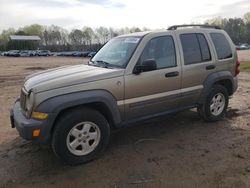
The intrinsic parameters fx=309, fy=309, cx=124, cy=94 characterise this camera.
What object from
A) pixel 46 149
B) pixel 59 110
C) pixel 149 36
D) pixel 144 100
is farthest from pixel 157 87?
pixel 46 149

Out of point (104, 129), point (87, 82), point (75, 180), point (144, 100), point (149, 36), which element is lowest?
point (75, 180)

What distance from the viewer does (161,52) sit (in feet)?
17.9

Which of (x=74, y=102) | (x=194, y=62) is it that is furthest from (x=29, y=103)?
(x=194, y=62)

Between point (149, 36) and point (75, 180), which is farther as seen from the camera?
point (149, 36)

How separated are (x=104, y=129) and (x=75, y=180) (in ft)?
3.07

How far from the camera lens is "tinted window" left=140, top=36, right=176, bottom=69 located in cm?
527

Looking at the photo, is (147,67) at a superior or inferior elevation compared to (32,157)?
superior

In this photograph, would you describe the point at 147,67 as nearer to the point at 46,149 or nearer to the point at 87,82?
the point at 87,82

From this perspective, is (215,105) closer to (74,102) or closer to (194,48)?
(194,48)

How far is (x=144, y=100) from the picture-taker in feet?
17.0

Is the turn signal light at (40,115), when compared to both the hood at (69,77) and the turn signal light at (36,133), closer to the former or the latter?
the turn signal light at (36,133)

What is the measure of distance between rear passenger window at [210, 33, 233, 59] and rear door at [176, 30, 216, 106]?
0.22 metres

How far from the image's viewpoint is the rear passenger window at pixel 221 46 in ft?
20.8

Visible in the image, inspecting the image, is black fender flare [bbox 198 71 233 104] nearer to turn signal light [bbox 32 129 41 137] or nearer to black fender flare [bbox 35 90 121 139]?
black fender flare [bbox 35 90 121 139]
